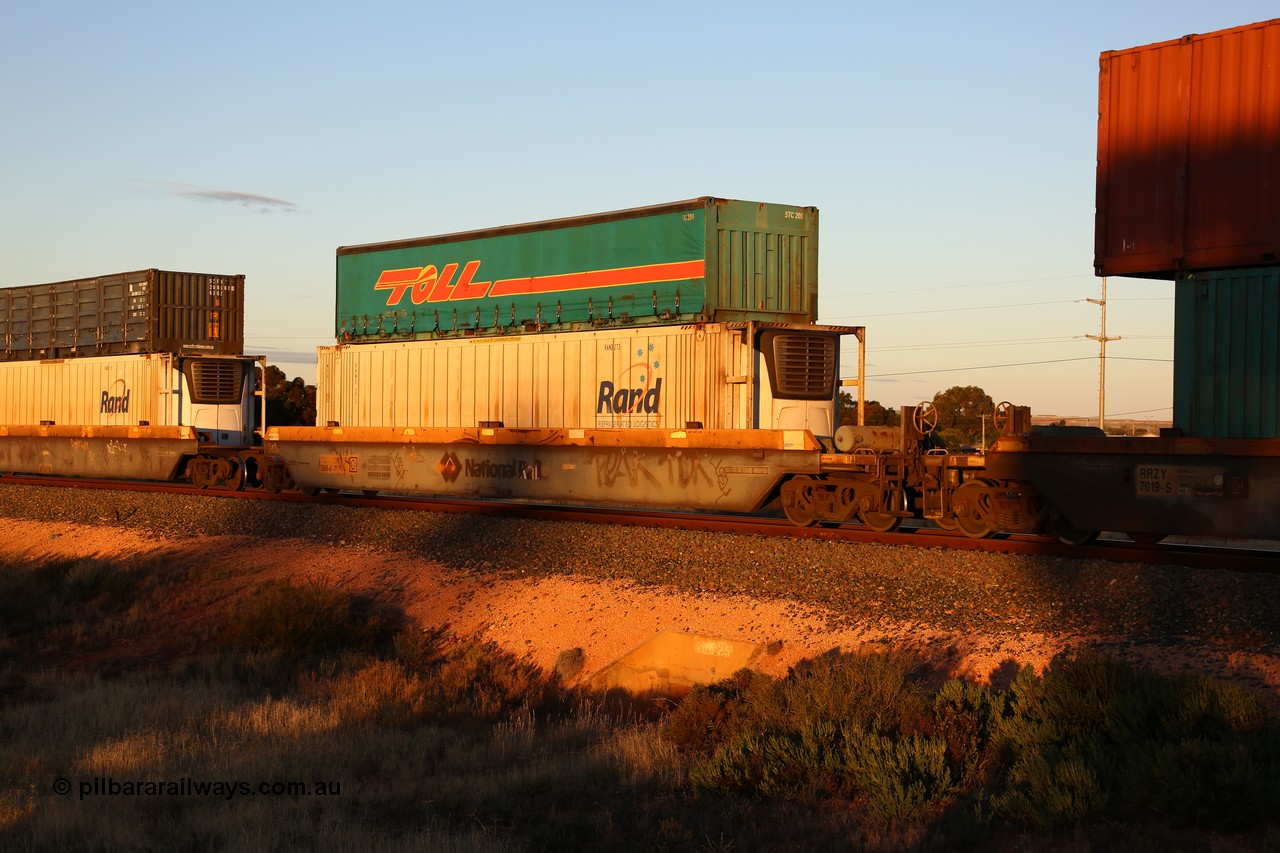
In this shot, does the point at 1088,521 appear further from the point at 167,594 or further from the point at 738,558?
the point at 167,594

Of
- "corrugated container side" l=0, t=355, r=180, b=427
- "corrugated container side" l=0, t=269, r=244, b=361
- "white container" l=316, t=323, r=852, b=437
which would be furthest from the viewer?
"corrugated container side" l=0, t=269, r=244, b=361

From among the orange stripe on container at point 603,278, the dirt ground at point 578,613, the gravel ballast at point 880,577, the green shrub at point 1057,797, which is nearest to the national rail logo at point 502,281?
the orange stripe on container at point 603,278

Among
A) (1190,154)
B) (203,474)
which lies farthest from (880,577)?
(203,474)

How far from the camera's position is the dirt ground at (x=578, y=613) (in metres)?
9.91

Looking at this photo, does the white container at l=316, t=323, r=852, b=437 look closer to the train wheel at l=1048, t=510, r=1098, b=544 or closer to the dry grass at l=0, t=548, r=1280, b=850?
the train wheel at l=1048, t=510, r=1098, b=544

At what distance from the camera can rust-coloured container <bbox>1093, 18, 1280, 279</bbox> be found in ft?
39.7

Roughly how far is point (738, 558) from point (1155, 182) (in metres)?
6.08

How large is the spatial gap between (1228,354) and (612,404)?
379 inches

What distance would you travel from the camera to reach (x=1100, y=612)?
10602 mm

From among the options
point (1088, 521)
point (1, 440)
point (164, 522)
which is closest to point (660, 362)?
point (1088, 521)

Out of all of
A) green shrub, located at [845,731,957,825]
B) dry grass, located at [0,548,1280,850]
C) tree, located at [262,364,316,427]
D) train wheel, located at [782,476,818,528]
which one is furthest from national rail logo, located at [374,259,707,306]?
tree, located at [262,364,316,427]

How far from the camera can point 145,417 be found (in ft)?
88.4

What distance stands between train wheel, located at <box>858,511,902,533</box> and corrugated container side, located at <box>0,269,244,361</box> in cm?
1741

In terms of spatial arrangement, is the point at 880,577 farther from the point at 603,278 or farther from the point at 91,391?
the point at 91,391
